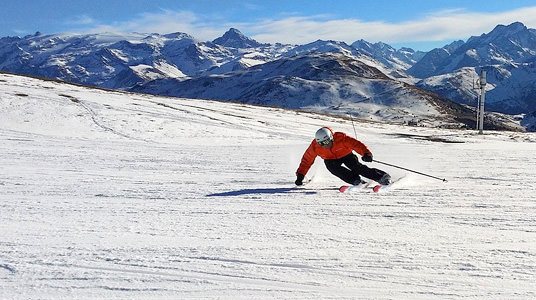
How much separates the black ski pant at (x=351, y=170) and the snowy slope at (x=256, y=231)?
1.03 feet

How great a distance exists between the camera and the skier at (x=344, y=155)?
8.00m

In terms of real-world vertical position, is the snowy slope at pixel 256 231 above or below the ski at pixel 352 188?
below

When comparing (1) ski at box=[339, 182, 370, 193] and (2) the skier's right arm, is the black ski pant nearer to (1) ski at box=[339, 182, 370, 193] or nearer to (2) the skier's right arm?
(1) ski at box=[339, 182, 370, 193]

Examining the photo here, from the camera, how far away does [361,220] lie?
19.5 feet

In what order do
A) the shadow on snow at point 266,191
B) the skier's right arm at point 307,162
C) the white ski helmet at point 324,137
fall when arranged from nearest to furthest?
the shadow on snow at point 266,191 < the white ski helmet at point 324,137 < the skier's right arm at point 307,162

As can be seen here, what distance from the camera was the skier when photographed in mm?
8000

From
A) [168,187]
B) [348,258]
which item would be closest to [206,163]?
[168,187]

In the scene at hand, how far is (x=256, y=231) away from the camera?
5.54m

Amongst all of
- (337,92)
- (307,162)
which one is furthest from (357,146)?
(337,92)

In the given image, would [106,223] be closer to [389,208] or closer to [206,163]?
[389,208]

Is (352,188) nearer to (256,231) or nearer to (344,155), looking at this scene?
(344,155)

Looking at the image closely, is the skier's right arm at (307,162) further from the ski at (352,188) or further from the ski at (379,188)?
the ski at (379,188)

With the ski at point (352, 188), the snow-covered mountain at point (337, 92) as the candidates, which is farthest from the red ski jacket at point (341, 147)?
the snow-covered mountain at point (337, 92)

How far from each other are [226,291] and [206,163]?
8078mm
